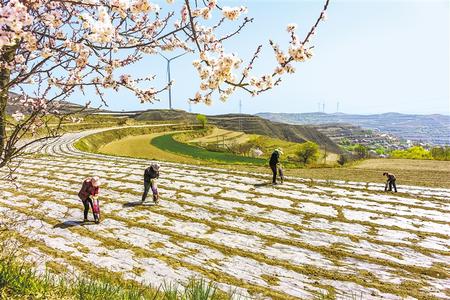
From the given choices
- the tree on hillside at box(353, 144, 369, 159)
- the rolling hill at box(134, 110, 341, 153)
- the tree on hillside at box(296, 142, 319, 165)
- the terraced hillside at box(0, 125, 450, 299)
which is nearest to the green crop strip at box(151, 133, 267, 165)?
the tree on hillside at box(296, 142, 319, 165)

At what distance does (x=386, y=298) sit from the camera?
789cm

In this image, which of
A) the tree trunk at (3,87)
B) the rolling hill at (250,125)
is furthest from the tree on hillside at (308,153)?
the rolling hill at (250,125)

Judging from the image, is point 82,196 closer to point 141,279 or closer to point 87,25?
point 141,279

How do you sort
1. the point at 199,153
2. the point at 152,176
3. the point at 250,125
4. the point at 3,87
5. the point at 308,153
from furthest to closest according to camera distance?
1. the point at 250,125
2. the point at 308,153
3. the point at 199,153
4. the point at 152,176
5. the point at 3,87

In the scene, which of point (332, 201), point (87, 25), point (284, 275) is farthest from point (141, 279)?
point (332, 201)

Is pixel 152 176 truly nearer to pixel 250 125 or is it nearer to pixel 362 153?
pixel 362 153

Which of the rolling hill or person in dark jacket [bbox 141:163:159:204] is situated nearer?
person in dark jacket [bbox 141:163:159:204]

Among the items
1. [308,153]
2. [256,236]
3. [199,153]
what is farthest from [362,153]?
[256,236]

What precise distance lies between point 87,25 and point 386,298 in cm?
815

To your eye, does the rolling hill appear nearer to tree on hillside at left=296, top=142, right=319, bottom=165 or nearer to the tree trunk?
tree on hillside at left=296, top=142, right=319, bottom=165

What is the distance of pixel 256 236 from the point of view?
38.0ft

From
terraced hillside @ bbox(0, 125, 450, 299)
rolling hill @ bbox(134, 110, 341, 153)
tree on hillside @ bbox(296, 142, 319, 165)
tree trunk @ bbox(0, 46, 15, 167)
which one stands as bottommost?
terraced hillside @ bbox(0, 125, 450, 299)

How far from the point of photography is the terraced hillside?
28.3ft

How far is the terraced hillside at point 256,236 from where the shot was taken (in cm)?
864
